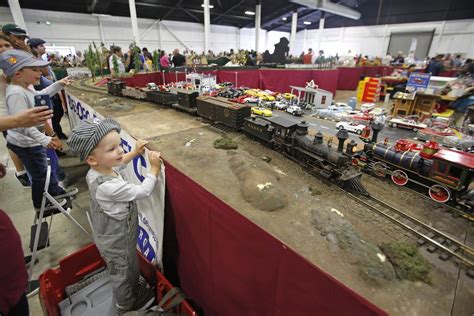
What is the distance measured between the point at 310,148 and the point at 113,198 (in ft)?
8.11

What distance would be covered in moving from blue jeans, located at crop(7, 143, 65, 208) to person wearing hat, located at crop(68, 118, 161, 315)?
2.46 meters

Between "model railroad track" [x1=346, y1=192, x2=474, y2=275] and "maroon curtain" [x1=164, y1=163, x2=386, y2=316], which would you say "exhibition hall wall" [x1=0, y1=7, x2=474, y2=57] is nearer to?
"maroon curtain" [x1=164, y1=163, x2=386, y2=316]

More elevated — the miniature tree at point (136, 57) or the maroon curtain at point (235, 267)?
the miniature tree at point (136, 57)

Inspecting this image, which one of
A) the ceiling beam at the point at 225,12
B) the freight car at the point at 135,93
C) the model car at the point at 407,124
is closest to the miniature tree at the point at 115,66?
the freight car at the point at 135,93

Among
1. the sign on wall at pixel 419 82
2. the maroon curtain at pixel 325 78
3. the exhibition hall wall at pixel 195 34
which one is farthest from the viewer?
the exhibition hall wall at pixel 195 34

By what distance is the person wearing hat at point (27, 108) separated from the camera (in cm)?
326

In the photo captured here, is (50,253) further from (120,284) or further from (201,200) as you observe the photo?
(201,200)

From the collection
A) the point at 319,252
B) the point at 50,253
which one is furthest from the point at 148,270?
the point at 319,252

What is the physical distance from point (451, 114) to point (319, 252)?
9653mm

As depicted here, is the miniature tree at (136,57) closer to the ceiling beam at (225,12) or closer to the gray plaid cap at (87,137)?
the gray plaid cap at (87,137)

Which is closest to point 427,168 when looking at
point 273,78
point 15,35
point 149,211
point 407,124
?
point 149,211

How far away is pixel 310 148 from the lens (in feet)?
10.5

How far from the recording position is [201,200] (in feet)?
8.31

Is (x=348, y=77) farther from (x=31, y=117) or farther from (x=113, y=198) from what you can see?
(x=31, y=117)
